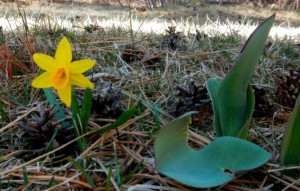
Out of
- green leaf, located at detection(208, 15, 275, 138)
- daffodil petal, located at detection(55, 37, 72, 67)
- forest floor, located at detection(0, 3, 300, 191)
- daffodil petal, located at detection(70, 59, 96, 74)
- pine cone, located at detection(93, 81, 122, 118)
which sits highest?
daffodil petal, located at detection(55, 37, 72, 67)

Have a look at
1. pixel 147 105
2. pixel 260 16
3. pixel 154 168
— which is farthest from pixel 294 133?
pixel 260 16

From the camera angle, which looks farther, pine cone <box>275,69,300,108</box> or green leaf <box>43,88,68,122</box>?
pine cone <box>275,69,300,108</box>

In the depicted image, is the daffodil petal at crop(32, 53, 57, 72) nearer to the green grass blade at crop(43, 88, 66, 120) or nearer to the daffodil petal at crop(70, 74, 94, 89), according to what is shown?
the daffodil petal at crop(70, 74, 94, 89)

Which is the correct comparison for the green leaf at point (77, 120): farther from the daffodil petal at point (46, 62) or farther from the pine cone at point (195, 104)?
the pine cone at point (195, 104)

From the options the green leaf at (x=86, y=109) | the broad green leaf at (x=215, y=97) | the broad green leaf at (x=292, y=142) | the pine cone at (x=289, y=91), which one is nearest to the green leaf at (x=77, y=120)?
the green leaf at (x=86, y=109)

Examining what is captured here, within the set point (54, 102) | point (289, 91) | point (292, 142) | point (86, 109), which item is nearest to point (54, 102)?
point (54, 102)

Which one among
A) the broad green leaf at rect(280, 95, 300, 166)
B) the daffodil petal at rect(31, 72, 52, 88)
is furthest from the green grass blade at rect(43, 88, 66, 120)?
the broad green leaf at rect(280, 95, 300, 166)

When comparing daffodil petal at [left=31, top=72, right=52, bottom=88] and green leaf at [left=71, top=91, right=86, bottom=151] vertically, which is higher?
daffodil petal at [left=31, top=72, right=52, bottom=88]

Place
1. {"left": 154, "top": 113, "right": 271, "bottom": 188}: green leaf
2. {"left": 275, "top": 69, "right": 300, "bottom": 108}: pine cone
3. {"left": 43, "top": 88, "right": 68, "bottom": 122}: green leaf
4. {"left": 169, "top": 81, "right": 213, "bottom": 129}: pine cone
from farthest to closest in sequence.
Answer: {"left": 275, "top": 69, "right": 300, "bottom": 108}: pine cone, {"left": 169, "top": 81, "right": 213, "bottom": 129}: pine cone, {"left": 43, "top": 88, "right": 68, "bottom": 122}: green leaf, {"left": 154, "top": 113, "right": 271, "bottom": 188}: green leaf
